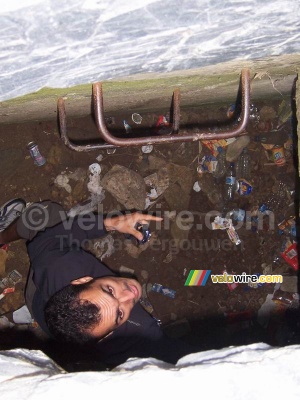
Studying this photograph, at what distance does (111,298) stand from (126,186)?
124 centimetres

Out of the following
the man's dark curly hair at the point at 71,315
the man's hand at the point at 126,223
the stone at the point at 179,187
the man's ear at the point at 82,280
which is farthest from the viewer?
the stone at the point at 179,187

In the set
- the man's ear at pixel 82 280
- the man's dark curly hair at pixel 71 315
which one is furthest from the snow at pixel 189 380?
the man's ear at pixel 82 280

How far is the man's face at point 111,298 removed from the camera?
6.84 feet

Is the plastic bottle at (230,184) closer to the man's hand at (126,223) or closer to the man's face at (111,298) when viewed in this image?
the man's hand at (126,223)

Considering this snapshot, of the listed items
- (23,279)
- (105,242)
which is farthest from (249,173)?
(23,279)

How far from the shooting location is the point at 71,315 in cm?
204

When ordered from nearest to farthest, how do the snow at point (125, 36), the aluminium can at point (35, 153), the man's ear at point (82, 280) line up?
1. the snow at point (125, 36)
2. the man's ear at point (82, 280)
3. the aluminium can at point (35, 153)

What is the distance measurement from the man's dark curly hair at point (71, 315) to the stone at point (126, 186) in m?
1.17

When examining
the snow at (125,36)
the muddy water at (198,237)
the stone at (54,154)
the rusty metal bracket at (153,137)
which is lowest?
the muddy water at (198,237)

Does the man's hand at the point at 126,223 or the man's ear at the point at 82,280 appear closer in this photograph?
the man's ear at the point at 82,280

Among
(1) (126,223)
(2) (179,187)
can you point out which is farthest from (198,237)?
(1) (126,223)

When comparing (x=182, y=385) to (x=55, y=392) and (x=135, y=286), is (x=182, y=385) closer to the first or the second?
(x=55, y=392)

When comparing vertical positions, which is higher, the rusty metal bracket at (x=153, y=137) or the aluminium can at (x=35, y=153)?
the rusty metal bracket at (x=153, y=137)

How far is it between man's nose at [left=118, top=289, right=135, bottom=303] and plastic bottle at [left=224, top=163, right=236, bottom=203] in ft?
4.38
